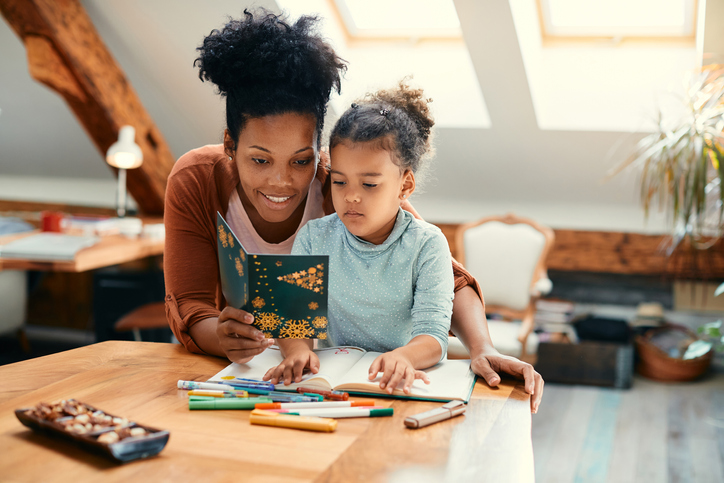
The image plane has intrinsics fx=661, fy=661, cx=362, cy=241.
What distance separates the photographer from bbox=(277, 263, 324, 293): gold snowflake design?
0.99m

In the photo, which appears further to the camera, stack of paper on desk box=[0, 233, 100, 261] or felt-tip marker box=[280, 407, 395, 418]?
stack of paper on desk box=[0, 233, 100, 261]

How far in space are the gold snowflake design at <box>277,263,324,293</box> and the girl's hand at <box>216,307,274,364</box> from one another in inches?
4.0

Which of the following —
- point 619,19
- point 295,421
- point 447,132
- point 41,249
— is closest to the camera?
point 295,421

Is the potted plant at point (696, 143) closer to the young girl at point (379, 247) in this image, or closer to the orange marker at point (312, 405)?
the young girl at point (379, 247)

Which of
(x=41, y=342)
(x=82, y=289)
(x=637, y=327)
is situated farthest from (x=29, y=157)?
(x=637, y=327)

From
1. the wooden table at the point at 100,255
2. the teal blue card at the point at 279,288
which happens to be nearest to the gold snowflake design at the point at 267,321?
the teal blue card at the point at 279,288

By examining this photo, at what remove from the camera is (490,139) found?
357 centimetres

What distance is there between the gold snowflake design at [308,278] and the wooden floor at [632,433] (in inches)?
70.5

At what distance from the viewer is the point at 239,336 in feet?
3.63


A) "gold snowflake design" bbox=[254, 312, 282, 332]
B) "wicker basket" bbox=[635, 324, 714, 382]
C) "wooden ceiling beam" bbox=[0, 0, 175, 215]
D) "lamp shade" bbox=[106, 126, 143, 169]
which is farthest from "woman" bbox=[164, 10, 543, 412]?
"wicker basket" bbox=[635, 324, 714, 382]

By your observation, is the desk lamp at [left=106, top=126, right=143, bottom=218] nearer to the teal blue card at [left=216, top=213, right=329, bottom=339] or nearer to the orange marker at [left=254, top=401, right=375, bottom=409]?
the teal blue card at [left=216, top=213, right=329, bottom=339]

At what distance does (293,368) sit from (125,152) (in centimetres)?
264

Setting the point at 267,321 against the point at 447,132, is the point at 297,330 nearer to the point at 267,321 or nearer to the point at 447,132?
the point at 267,321

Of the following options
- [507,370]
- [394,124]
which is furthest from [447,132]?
[507,370]
